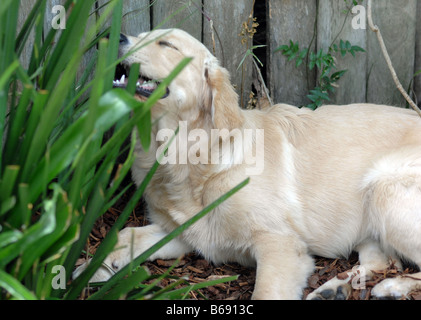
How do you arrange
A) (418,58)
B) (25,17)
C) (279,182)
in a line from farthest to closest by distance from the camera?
(418,58), (25,17), (279,182)

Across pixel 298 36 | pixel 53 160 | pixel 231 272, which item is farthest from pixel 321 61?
pixel 53 160

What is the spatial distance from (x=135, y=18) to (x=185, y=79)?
3.10 ft

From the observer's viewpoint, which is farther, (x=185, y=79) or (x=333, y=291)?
(x=185, y=79)

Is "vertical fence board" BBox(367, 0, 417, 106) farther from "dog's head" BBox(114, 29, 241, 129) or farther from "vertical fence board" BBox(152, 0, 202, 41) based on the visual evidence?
"dog's head" BBox(114, 29, 241, 129)

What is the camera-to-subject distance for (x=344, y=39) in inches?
164

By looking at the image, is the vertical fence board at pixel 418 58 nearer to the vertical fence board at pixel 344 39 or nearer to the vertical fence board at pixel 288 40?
the vertical fence board at pixel 344 39

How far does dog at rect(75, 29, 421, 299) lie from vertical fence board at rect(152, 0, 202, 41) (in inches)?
24.7

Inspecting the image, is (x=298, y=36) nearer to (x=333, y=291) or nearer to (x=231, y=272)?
(x=231, y=272)

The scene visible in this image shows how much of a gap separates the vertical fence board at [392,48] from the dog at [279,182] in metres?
0.91

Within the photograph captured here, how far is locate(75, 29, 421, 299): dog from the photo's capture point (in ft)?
9.87

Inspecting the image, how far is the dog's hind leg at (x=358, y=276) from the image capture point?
9.52 ft

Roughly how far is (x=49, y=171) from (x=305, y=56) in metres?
2.75

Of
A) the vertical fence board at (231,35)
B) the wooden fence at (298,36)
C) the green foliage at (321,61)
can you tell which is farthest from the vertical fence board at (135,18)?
the green foliage at (321,61)

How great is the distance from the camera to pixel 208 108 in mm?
3098
